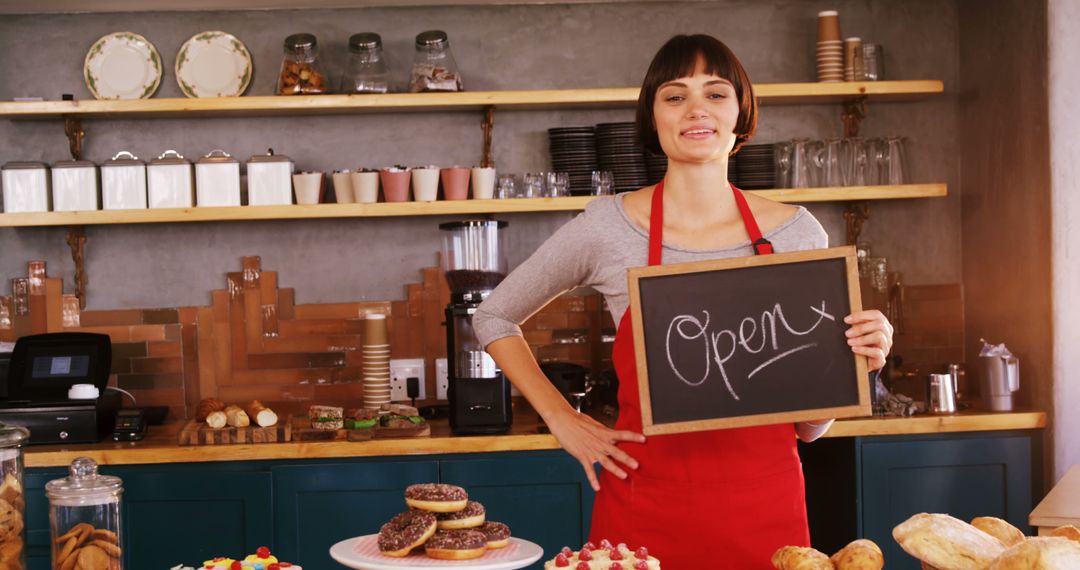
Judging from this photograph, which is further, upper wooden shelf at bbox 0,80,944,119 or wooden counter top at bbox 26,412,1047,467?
upper wooden shelf at bbox 0,80,944,119

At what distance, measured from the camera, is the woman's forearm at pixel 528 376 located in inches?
87.4

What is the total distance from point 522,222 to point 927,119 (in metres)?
1.70

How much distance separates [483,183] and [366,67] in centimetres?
62

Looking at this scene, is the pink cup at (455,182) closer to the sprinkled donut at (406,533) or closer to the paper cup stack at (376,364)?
the paper cup stack at (376,364)

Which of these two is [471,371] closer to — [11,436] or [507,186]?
[507,186]

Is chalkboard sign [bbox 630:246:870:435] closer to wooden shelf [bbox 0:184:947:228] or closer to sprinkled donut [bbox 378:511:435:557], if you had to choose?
sprinkled donut [bbox 378:511:435:557]

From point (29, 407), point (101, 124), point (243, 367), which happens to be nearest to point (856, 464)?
point (243, 367)

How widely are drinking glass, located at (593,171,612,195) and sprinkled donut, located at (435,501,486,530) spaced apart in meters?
2.25

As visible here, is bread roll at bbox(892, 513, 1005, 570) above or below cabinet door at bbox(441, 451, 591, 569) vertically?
above

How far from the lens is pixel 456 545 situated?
1.91 metres

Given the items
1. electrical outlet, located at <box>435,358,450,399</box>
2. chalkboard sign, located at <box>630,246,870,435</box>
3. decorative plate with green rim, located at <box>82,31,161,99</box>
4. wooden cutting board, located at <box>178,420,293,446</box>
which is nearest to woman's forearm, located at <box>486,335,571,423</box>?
chalkboard sign, located at <box>630,246,870,435</box>

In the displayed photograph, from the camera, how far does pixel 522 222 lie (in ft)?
14.8

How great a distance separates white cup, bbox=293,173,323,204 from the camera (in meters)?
4.12

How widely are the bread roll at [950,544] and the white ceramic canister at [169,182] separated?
319cm
